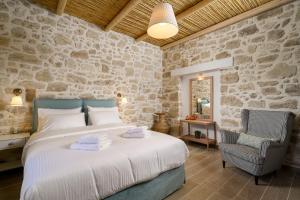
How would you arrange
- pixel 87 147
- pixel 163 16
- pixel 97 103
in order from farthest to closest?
pixel 97 103 → pixel 163 16 → pixel 87 147

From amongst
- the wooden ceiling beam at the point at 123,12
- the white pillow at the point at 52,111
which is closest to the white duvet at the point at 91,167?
the white pillow at the point at 52,111

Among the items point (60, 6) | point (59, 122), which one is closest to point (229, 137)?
point (59, 122)

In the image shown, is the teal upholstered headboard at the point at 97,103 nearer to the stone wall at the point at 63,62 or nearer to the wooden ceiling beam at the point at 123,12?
the stone wall at the point at 63,62

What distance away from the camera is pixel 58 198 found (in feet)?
3.65

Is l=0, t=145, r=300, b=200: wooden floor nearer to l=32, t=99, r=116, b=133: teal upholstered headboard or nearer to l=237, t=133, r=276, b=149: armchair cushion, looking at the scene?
l=237, t=133, r=276, b=149: armchair cushion

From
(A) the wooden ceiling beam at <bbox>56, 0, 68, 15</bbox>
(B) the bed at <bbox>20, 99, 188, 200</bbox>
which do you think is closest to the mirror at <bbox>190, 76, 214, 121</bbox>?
(B) the bed at <bbox>20, 99, 188, 200</bbox>

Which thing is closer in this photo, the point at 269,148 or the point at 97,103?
the point at 269,148

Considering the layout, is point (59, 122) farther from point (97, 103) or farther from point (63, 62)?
point (63, 62)

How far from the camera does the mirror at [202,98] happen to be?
12.8 feet

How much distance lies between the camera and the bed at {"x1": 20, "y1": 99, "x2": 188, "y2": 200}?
1138 millimetres

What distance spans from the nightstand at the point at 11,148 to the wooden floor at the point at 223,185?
15 centimetres

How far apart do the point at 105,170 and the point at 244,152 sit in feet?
6.64

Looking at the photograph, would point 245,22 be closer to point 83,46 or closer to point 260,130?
point 260,130

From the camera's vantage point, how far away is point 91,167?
1.30m
